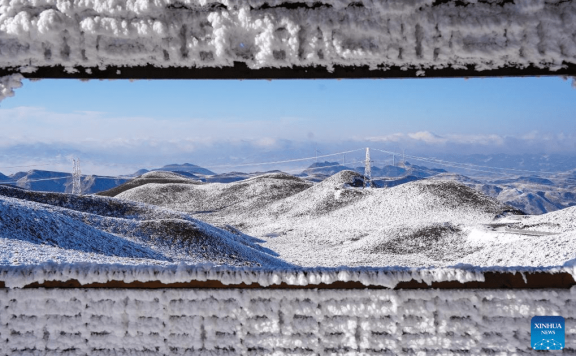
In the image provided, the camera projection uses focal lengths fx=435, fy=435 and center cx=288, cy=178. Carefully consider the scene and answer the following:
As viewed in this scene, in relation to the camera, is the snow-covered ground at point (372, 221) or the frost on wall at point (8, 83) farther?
the snow-covered ground at point (372, 221)

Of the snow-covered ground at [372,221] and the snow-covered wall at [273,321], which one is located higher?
the snow-covered wall at [273,321]

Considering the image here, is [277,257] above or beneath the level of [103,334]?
beneath

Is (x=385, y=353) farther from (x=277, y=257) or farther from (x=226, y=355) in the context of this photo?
(x=277, y=257)

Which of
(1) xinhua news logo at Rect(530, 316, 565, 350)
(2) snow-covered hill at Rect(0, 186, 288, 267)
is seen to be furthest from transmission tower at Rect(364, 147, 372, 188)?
(1) xinhua news logo at Rect(530, 316, 565, 350)

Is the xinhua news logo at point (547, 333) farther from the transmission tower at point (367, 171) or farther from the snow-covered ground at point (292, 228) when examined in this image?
the transmission tower at point (367, 171)

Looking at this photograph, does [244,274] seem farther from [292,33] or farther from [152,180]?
[152,180]

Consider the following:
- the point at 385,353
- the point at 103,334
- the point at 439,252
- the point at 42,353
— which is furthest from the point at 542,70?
the point at 439,252

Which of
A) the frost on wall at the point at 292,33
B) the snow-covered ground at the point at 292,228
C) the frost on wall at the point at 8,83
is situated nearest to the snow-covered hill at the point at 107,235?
the snow-covered ground at the point at 292,228
